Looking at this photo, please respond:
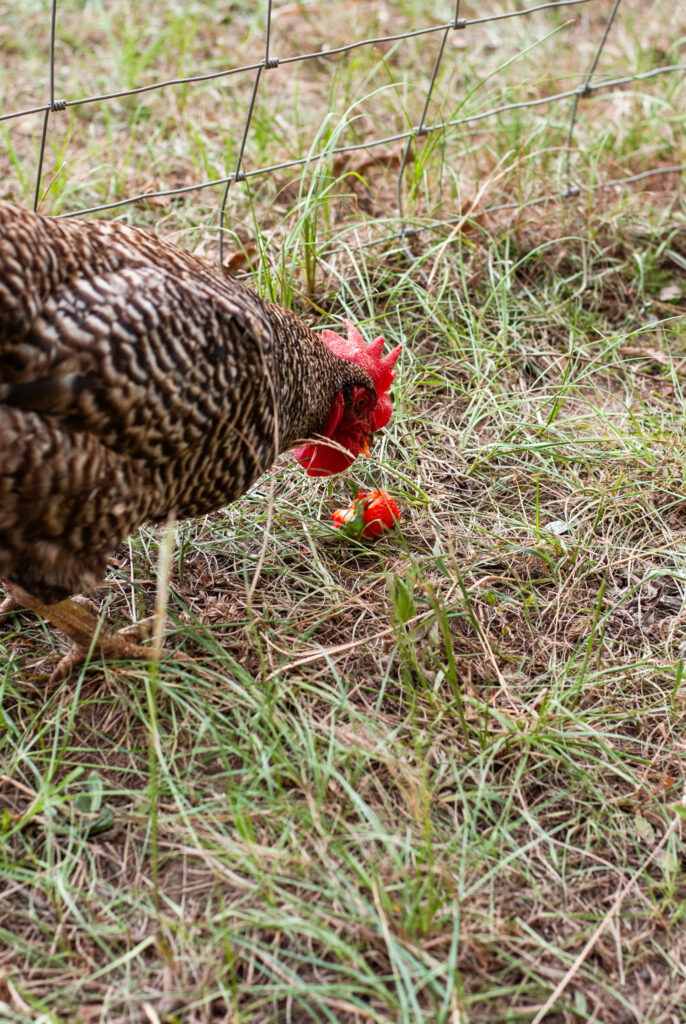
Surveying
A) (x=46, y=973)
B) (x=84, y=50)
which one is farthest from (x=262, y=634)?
(x=84, y=50)

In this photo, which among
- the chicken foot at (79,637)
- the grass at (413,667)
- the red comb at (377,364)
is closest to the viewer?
the grass at (413,667)

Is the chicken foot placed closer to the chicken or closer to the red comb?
the chicken

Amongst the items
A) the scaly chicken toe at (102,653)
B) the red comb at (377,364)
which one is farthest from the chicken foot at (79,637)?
the red comb at (377,364)

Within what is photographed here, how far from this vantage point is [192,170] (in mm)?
4559

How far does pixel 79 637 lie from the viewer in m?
2.62

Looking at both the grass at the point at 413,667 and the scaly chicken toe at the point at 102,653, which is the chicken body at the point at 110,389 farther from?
the grass at the point at 413,667

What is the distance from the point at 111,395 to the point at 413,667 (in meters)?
1.20

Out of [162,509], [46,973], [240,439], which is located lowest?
[46,973]

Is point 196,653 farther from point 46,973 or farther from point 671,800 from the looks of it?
point 671,800

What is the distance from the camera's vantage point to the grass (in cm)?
202

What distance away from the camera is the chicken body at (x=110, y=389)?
6.73 feet

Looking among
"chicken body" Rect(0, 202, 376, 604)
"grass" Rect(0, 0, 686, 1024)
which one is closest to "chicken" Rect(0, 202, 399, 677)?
"chicken body" Rect(0, 202, 376, 604)

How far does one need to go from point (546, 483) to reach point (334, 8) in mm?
4034

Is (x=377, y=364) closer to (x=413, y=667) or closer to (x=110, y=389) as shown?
(x=413, y=667)
